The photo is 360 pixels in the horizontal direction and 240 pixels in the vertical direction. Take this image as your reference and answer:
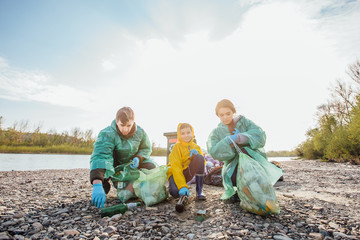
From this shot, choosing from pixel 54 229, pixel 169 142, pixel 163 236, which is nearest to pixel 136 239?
pixel 163 236

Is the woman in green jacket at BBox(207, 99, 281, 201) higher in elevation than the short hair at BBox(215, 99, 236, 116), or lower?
lower

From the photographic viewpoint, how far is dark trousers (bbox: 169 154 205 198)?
267cm

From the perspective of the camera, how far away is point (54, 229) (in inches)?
68.0

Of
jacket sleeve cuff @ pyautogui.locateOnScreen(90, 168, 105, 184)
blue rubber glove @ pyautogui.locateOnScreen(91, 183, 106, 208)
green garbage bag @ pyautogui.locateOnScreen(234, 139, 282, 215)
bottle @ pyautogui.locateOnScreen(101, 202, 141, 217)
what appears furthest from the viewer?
jacket sleeve cuff @ pyautogui.locateOnScreen(90, 168, 105, 184)

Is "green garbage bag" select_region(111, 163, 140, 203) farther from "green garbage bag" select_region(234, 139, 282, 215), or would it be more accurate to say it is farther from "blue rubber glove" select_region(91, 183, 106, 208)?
"green garbage bag" select_region(234, 139, 282, 215)

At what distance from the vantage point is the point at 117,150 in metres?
2.84

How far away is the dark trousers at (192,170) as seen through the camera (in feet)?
8.75

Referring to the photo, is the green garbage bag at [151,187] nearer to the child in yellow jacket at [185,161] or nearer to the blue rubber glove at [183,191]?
the child in yellow jacket at [185,161]

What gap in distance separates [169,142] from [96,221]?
4.80m

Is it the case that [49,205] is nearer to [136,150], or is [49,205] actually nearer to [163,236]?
[136,150]

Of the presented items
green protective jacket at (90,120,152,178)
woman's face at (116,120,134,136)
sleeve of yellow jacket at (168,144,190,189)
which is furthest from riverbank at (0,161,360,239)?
woman's face at (116,120,134,136)

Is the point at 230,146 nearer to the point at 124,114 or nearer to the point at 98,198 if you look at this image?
the point at 124,114

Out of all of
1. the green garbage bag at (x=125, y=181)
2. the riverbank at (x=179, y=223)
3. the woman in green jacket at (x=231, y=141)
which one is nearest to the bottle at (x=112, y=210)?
the riverbank at (x=179, y=223)

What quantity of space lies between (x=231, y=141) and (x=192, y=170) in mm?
796
